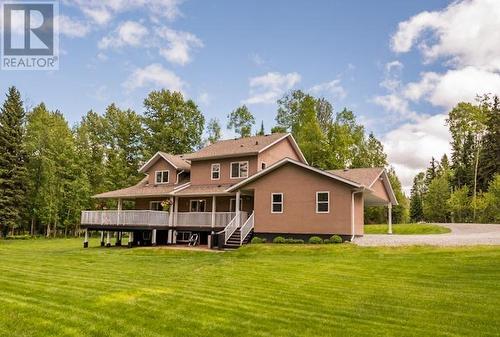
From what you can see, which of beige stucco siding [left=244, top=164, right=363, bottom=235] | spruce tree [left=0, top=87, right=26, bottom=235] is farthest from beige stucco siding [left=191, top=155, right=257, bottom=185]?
spruce tree [left=0, top=87, right=26, bottom=235]

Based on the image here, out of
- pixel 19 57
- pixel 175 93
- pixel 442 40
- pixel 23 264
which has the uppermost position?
pixel 175 93

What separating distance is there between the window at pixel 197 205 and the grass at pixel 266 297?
12204 millimetres

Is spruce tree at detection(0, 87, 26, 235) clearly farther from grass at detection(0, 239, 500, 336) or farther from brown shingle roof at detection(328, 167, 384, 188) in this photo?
brown shingle roof at detection(328, 167, 384, 188)

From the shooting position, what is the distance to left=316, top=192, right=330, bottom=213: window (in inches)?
853

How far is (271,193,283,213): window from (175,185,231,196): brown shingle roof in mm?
3185

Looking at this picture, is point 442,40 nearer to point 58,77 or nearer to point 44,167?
point 58,77

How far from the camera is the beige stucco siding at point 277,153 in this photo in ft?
87.2

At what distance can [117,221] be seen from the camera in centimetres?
2678

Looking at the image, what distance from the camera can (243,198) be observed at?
2664 cm

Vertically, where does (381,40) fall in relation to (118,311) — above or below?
above

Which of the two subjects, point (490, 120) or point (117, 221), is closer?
point (117, 221)

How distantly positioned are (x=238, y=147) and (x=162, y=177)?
6830mm

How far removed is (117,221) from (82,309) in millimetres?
19152

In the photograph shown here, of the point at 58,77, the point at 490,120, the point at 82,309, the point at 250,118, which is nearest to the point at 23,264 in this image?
the point at 82,309
